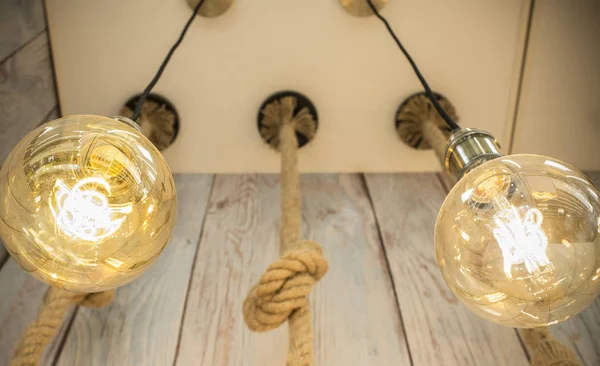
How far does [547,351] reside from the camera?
798 millimetres

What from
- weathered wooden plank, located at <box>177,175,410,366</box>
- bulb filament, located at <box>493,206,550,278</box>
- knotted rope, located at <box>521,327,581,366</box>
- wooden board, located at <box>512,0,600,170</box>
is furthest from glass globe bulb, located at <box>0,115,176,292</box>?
wooden board, located at <box>512,0,600,170</box>

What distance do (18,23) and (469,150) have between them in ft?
2.33

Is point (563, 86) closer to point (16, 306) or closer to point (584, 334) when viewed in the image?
point (584, 334)

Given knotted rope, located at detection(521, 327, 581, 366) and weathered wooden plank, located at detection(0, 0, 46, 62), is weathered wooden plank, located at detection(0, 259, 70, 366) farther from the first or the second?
knotted rope, located at detection(521, 327, 581, 366)

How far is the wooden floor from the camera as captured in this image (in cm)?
87

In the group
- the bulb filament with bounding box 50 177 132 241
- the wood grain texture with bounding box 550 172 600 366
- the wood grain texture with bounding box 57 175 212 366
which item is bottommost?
the wood grain texture with bounding box 57 175 212 366

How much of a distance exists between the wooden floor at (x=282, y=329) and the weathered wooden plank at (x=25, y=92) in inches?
8.1

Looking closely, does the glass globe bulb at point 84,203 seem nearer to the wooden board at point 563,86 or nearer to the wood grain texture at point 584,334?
the wood grain texture at point 584,334

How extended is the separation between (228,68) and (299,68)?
0.12m

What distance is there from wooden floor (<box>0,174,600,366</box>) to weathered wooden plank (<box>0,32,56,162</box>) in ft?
0.67

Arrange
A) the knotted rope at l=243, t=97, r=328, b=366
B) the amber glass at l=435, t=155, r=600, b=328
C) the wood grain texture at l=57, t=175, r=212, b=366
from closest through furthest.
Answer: the amber glass at l=435, t=155, r=600, b=328
the knotted rope at l=243, t=97, r=328, b=366
the wood grain texture at l=57, t=175, r=212, b=366

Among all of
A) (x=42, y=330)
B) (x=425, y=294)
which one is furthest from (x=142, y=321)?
(x=425, y=294)

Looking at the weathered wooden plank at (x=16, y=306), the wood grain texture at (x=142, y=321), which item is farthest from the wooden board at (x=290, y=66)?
the weathered wooden plank at (x=16, y=306)

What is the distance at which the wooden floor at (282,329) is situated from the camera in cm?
87
